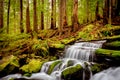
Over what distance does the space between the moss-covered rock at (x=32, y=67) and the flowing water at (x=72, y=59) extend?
271 millimetres

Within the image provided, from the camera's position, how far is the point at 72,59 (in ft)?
41.3

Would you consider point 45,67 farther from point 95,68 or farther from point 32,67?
point 95,68

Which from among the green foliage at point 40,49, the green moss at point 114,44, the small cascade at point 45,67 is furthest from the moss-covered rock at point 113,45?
the green foliage at point 40,49

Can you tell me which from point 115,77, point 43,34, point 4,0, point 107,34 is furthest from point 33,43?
point 4,0

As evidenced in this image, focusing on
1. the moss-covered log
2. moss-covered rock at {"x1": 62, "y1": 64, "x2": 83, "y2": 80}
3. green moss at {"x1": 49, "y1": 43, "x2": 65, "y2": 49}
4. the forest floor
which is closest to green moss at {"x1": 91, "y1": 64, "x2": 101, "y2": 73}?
the moss-covered log

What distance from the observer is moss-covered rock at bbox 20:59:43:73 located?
11.9 meters

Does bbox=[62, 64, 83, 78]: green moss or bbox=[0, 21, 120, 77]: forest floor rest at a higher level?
bbox=[0, 21, 120, 77]: forest floor

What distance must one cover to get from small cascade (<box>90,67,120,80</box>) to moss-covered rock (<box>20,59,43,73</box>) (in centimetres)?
329

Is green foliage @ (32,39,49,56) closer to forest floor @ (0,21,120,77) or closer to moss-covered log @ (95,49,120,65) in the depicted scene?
forest floor @ (0,21,120,77)

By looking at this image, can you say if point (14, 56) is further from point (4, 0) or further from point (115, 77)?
point (4, 0)

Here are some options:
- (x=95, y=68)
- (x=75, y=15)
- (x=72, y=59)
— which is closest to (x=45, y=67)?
(x=72, y=59)

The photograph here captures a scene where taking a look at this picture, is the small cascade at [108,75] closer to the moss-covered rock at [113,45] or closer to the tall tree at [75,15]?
the moss-covered rock at [113,45]

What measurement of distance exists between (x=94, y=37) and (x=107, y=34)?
99 centimetres

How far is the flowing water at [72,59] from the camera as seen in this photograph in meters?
11.4
